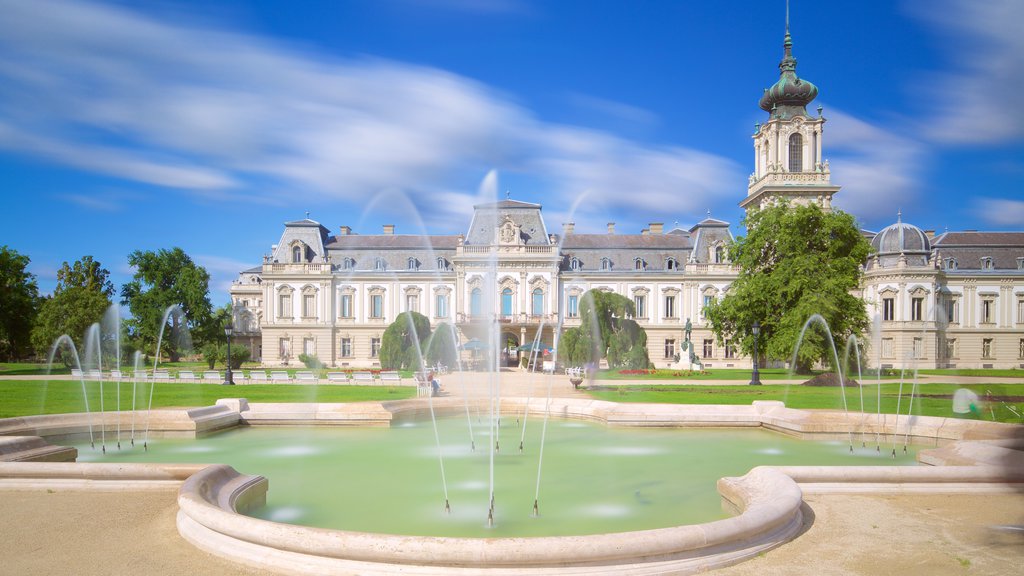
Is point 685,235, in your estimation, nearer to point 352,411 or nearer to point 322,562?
point 352,411

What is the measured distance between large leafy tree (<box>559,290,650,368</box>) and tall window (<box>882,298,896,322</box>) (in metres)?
22.6

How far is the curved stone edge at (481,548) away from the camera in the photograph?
5.25 metres

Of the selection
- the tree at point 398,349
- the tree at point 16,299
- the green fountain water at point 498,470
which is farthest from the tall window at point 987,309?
the tree at point 16,299

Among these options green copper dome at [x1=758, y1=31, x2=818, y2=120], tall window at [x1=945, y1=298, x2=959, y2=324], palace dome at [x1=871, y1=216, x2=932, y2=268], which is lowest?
tall window at [x1=945, y1=298, x2=959, y2=324]

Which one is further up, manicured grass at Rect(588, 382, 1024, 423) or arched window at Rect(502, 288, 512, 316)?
arched window at Rect(502, 288, 512, 316)

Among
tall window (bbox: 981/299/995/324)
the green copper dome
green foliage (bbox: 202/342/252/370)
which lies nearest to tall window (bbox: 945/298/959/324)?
tall window (bbox: 981/299/995/324)

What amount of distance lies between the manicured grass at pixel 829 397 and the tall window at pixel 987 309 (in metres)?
32.3

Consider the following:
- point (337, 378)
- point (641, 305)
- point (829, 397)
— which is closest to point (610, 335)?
point (641, 305)

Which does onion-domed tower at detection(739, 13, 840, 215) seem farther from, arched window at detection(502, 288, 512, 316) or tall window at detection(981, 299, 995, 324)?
arched window at detection(502, 288, 512, 316)

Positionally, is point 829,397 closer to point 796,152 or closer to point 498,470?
point 498,470

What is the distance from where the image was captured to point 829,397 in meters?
21.5

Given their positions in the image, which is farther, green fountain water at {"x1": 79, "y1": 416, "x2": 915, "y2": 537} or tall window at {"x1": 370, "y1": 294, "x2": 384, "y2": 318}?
tall window at {"x1": 370, "y1": 294, "x2": 384, "y2": 318}

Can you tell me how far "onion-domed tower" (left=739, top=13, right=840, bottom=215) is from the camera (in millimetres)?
52656

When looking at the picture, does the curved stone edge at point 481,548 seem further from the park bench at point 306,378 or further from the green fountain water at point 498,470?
the park bench at point 306,378
